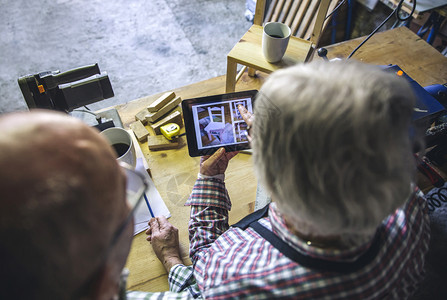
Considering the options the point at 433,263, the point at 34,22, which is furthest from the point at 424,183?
the point at 34,22

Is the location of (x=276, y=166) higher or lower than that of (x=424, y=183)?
higher

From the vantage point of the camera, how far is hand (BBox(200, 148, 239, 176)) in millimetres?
936

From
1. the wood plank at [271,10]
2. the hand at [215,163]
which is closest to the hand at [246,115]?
the hand at [215,163]

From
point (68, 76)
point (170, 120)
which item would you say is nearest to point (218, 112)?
point (170, 120)

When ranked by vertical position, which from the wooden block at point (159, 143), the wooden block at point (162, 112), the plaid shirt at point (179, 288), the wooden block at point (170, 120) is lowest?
the plaid shirt at point (179, 288)

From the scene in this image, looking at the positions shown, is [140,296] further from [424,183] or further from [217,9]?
[217,9]

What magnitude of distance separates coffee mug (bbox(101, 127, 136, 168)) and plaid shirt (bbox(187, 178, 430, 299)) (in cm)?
38

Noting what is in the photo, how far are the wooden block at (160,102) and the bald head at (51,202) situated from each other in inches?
30.8

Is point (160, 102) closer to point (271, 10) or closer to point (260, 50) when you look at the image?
point (260, 50)

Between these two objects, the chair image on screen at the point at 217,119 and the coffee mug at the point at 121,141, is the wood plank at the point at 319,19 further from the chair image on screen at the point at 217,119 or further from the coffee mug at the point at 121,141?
the coffee mug at the point at 121,141

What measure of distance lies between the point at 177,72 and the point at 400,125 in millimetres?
2496

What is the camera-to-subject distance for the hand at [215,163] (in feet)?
3.07

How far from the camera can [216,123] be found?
0.94 meters

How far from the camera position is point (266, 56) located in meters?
1.15
